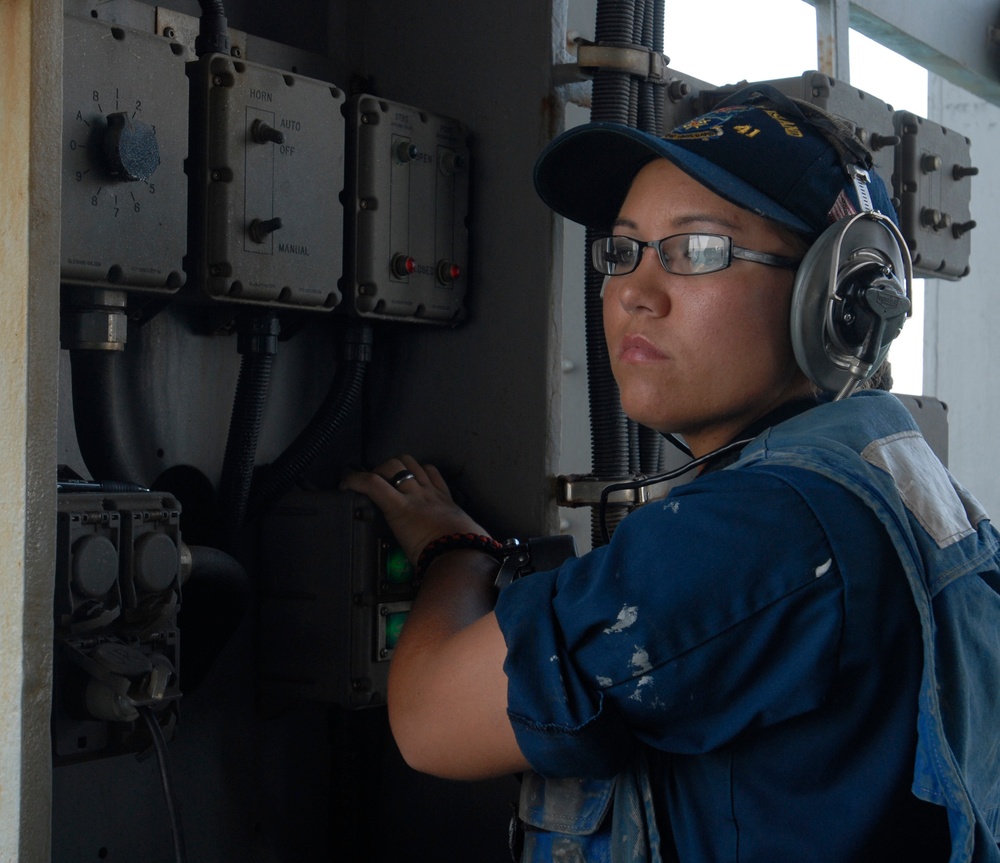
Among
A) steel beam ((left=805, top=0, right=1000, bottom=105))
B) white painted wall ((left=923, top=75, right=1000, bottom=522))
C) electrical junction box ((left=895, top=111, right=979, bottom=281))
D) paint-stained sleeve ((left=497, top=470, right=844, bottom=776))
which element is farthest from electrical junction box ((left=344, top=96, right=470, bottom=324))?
white painted wall ((left=923, top=75, right=1000, bottom=522))

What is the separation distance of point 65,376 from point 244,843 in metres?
0.74

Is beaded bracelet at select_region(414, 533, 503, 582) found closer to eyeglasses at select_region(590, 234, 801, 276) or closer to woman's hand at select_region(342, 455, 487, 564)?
woman's hand at select_region(342, 455, 487, 564)

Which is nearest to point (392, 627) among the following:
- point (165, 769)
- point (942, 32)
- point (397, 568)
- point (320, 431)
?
point (397, 568)

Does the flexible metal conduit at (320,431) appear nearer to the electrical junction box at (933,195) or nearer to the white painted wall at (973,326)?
the electrical junction box at (933,195)

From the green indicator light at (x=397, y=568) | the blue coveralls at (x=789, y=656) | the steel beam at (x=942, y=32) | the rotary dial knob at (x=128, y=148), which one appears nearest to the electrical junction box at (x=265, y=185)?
the rotary dial knob at (x=128, y=148)

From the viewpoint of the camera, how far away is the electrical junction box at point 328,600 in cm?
162

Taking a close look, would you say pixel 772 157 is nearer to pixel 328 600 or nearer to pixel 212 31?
pixel 212 31

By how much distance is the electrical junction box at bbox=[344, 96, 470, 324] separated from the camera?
1.61 metres

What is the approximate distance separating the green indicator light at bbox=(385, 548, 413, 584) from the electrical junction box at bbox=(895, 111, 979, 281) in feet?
4.14

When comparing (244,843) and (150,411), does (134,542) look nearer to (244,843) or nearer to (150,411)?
(150,411)

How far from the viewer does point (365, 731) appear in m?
1.81

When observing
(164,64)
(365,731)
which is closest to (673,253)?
(164,64)

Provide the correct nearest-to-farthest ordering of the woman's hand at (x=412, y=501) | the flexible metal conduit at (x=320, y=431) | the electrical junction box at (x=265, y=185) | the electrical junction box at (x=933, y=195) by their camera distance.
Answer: the electrical junction box at (x=265, y=185), the woman's hand at (x=412, y=501), the flexible metal conduit at (x=320, y=431), the electrical junction box at (x=933, y=195)

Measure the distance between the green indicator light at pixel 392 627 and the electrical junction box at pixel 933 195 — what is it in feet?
4.29
